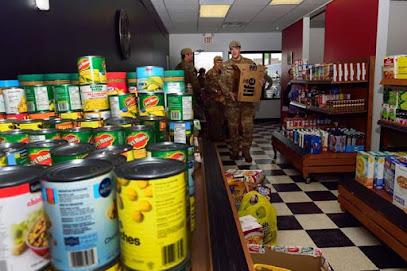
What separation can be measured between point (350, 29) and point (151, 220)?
219 inches

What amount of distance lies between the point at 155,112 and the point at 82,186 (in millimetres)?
1066

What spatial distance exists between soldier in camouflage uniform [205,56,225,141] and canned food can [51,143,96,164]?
19.9 feet

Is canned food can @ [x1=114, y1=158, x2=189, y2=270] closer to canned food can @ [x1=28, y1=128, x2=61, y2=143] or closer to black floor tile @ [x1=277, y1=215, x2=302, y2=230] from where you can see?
canned food can @ [x1=28, y1=128, x2=61, y2=143]

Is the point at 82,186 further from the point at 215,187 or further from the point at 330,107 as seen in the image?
the point at 330,107

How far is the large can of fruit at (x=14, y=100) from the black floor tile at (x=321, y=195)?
320 cm

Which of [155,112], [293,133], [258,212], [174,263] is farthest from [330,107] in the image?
[174,263]

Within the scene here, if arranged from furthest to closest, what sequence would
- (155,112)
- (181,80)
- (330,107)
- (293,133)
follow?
(293,133), (330,107), (181,80), (155,112)

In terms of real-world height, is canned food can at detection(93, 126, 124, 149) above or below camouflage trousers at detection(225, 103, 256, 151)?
above

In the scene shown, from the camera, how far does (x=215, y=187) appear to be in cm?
192

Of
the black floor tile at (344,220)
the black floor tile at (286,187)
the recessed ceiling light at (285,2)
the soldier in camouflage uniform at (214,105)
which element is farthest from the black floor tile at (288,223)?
the recessed ceiling light at (285,2)

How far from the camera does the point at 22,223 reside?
0.68m

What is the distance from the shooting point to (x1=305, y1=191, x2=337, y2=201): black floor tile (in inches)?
149

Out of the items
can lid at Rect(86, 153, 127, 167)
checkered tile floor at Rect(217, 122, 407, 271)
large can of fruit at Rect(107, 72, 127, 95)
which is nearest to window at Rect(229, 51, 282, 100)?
checkered tile floor at Rect(217, 122, 407, 271)

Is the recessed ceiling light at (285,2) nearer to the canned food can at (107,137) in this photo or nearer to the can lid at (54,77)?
the can lid at (54,77)
